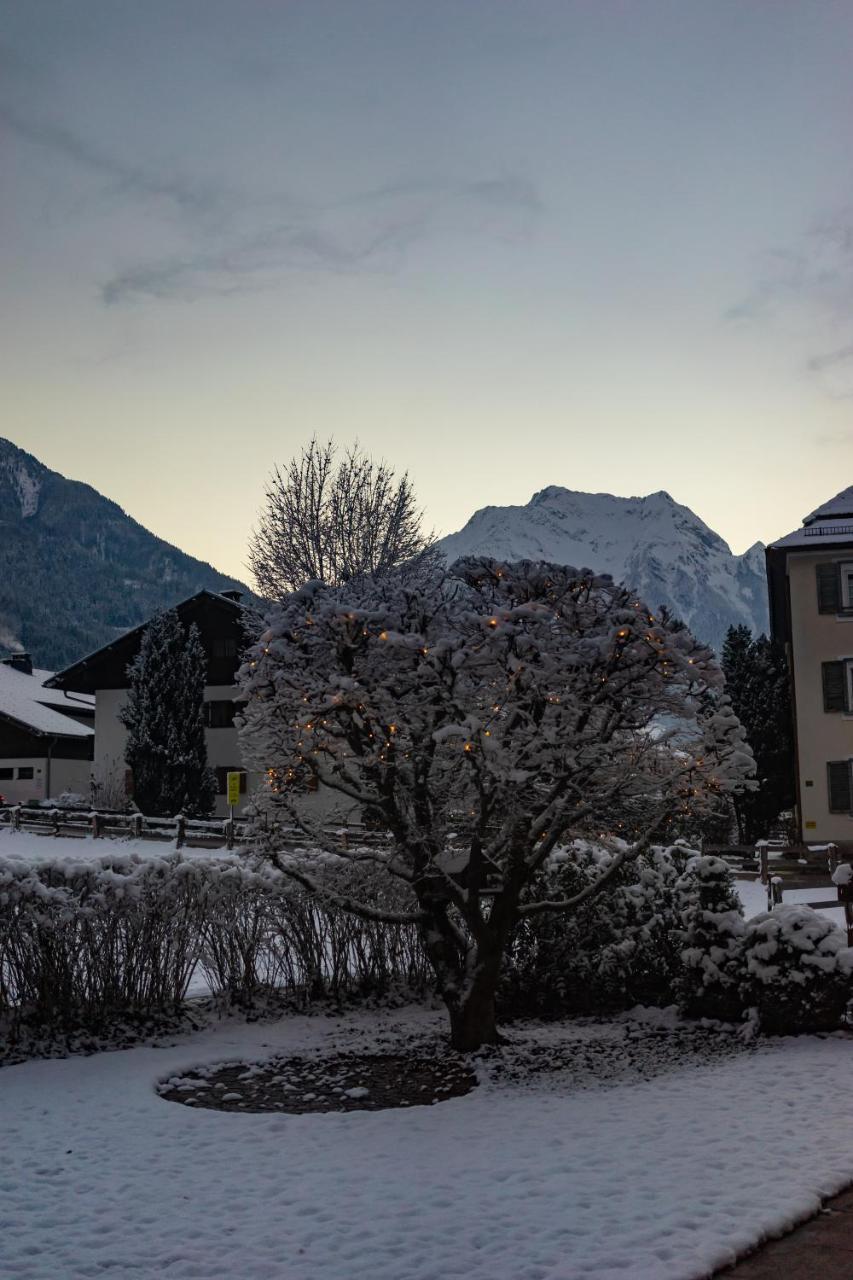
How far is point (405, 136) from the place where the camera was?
44.0 feet

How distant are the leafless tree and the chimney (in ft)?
91.8

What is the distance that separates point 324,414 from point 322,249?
16.6 m

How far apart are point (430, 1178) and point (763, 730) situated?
91.3 feet

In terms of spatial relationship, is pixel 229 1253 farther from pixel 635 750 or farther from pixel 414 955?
pixel 414 955

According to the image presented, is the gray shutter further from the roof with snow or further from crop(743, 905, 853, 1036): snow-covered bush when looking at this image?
crop(743, 905, 853, 1036): snow-covered bush

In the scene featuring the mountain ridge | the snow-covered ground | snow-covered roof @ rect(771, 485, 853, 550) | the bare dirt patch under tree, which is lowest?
the bare dirt patch under tree

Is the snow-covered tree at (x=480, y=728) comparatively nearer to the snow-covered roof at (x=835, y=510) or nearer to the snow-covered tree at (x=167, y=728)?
the snow-covered roof at (x=835, y=510)

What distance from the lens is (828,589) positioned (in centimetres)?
2817

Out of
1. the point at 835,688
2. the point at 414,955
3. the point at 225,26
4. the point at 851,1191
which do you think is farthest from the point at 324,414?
the point at 851,1191

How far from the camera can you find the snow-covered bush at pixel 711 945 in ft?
31.3

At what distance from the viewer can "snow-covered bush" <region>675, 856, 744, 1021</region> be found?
955cm

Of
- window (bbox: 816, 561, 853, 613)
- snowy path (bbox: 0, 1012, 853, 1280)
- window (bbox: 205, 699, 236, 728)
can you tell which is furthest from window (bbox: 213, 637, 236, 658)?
snowy path (bbox: 0, 1012, 853, 1280)

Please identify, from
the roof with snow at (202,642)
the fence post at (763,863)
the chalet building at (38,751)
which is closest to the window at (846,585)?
the fence post at (763,863)

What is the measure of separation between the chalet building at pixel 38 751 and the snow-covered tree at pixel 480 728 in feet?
121
